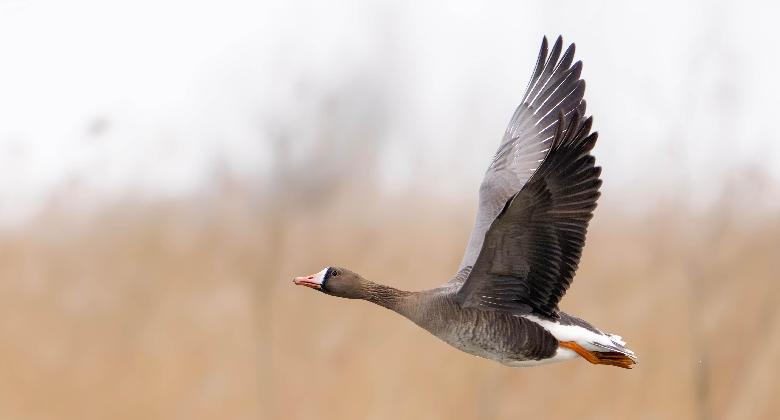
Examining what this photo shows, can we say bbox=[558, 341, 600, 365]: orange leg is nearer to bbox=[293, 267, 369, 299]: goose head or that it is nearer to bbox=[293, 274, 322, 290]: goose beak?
bbox=[293, 267, 369, 299]: goose head

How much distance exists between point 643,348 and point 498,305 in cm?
447

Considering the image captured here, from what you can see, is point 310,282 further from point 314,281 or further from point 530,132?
point 530,132

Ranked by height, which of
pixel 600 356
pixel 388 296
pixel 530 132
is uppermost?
pixel 530 132

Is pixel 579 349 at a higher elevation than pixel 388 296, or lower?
lower

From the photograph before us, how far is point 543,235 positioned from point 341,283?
610mm

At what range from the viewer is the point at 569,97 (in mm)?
3143

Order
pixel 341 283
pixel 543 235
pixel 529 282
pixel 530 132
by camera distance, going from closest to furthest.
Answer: pixel 543 235 < pixel 529 282 < pixel 341 283 < pixel 530 132

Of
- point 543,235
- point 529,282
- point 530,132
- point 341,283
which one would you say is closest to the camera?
point 543,235

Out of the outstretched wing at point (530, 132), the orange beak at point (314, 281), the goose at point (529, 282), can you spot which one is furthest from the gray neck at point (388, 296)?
the outstretched wing at point (530, 132)

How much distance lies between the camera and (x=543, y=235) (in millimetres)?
2656

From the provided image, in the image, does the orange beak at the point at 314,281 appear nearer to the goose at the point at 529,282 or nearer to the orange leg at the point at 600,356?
the goose at the point at 529,282

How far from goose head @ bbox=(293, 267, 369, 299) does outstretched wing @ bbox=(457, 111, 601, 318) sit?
1.03 ft

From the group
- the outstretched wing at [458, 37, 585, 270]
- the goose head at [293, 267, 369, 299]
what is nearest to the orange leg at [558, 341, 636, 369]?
the outstretched wing at [458, 37, 585, 270]

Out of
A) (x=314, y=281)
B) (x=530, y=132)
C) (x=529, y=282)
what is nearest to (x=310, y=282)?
(x=314, y=281)
